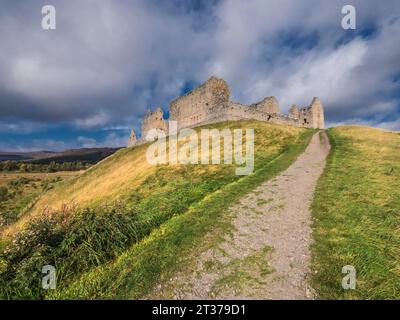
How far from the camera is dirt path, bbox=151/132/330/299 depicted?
801 cm

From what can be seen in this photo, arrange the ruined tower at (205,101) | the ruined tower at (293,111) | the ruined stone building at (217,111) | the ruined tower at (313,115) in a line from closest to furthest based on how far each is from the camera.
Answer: the ruined stone building at (217,111) → the ruined tower at (205,101) → the ruined tower at (313,115) → the ruined tower at (293,111)

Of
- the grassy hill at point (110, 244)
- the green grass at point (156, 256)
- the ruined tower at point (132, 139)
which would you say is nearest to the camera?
the green grass at point (156, 256)

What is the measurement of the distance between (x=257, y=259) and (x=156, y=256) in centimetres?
343

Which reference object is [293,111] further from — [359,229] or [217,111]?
[359,229]

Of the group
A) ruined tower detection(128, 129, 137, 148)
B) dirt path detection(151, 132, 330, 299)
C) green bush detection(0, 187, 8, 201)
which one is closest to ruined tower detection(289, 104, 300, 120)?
ruined tower detection(128, 129, 137, 148)

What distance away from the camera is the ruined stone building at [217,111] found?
5534 centimetres

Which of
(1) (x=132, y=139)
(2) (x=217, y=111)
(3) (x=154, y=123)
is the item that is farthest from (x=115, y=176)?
(1) (x=132, y=139)

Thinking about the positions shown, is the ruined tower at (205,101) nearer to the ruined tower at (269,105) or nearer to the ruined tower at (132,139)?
the ruined tower at (269,105)

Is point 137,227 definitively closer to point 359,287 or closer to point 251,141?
point 359,287

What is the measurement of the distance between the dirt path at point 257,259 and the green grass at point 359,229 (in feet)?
1.71

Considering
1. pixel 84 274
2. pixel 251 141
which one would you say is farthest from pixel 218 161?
pixel 84 274

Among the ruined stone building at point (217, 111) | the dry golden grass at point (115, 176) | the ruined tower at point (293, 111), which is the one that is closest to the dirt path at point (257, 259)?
the dry golden grass at point (115, 176)

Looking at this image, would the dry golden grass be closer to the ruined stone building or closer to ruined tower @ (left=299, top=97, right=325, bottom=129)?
the ruined stone building

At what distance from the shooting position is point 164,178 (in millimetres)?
27672
